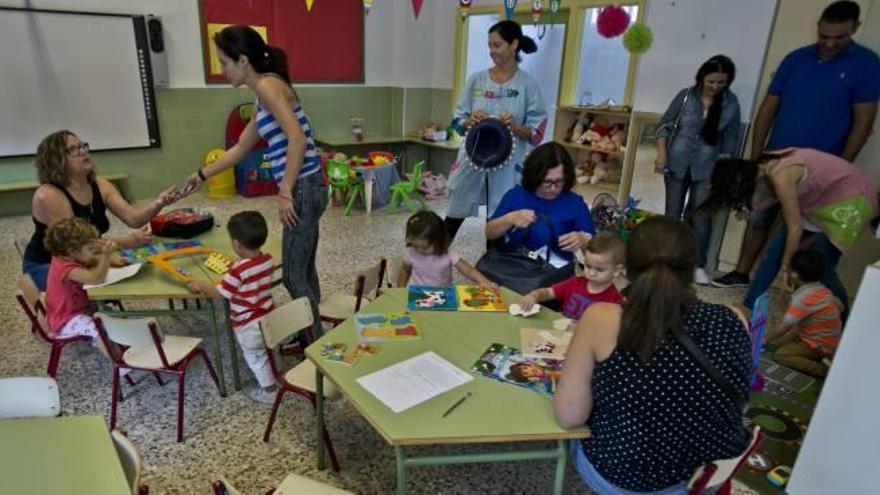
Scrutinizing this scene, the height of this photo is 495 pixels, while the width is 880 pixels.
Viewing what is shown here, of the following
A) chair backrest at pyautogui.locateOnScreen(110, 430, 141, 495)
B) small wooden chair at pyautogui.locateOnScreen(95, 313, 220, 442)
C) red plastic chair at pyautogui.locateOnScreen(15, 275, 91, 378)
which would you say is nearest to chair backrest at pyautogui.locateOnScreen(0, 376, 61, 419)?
chair backrest at pyautogui.locateOnScreen(110, 430, 141, 495)

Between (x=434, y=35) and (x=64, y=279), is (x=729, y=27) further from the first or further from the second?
(x=64, y=279)

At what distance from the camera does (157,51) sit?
529cm

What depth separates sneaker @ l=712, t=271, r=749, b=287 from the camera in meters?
4.09

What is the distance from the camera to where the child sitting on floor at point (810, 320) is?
2803mm

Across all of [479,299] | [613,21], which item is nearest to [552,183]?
[479,299]

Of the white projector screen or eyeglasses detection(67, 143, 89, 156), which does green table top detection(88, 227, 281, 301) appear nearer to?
eyeglasses detection(67, 143, 89, 156)

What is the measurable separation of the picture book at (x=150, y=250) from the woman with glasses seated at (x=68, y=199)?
0.09m

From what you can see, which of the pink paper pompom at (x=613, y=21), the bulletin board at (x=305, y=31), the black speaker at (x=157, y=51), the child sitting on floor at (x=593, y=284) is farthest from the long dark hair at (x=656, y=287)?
the black speaker at (x=157, y=51)

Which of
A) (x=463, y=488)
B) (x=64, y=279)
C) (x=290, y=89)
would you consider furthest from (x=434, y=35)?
(x=463, y=488)

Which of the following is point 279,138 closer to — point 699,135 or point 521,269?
point 521,269

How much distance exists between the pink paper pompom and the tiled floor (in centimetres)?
390

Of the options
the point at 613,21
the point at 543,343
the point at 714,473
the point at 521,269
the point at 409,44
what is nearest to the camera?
the point at 714,473

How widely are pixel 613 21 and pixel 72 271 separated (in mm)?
4410

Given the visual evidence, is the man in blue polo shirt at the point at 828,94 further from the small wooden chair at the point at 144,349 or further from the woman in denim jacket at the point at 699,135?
the small wooden chair at the point at 144,349
